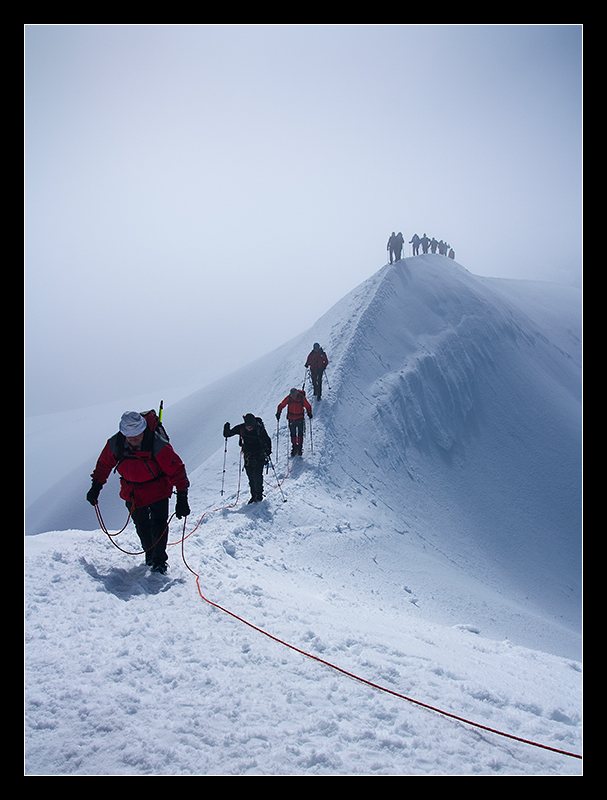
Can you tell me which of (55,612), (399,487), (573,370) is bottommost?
(399,487)

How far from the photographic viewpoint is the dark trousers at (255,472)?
9031mm

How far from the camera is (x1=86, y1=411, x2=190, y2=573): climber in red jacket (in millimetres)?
5449

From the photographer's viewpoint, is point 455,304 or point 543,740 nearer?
point 543,740

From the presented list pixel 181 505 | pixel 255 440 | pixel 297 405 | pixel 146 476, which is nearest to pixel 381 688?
pixel 181 505

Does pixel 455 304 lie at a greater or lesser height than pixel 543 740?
Result: greater

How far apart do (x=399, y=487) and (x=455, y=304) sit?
14.9 meters

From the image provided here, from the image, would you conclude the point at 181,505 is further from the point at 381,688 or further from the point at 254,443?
the point at 254,443

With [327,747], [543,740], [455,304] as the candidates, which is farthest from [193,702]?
[455,304]

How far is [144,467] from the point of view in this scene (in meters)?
5.51

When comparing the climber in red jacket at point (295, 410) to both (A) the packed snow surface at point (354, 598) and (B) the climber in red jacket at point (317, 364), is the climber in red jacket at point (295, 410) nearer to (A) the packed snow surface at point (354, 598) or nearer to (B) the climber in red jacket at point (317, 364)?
(A) the packed snow surface at point (354, 598)

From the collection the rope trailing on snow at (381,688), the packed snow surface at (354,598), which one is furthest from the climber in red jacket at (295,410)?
the rope trailing on snow at (381,688)

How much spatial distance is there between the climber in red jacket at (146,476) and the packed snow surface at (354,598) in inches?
20.1
